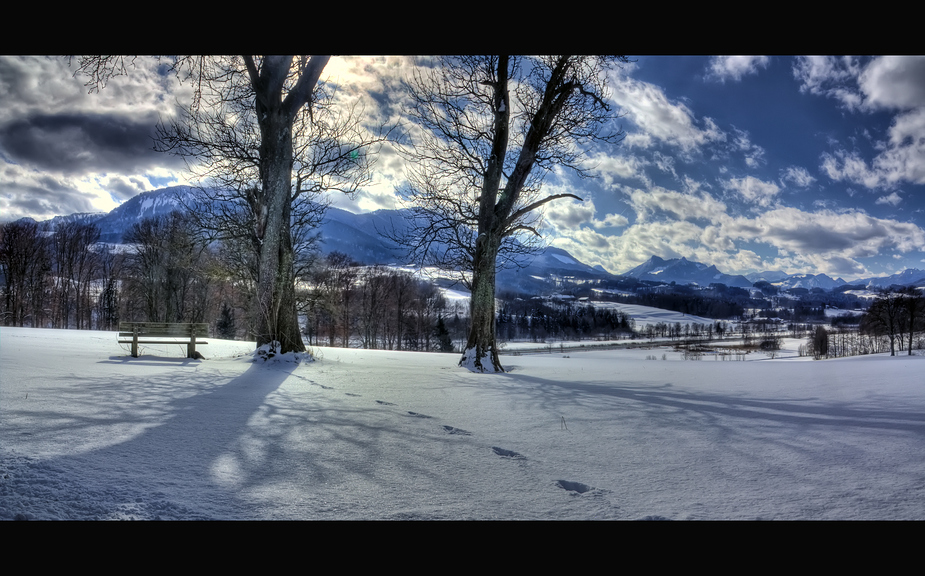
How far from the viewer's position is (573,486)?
2.72 m

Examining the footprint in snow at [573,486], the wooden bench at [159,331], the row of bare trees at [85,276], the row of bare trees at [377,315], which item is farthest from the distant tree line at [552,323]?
the footprint in snow at [573,486]

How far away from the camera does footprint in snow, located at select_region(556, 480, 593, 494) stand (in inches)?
Result: 104

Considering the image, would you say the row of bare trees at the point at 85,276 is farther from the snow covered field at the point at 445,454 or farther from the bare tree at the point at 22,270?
the snow covered field at the point at 445,454

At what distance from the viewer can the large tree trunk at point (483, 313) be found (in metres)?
10.8

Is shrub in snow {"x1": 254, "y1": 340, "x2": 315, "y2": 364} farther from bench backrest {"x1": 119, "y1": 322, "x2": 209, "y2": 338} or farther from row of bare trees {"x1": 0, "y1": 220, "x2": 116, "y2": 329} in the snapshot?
row of bare trees {"x1": 0, "y1": 220, "x2": 116, "y2": 329}

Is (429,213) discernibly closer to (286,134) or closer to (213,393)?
(286,134)

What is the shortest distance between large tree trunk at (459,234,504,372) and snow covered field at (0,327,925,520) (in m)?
4.62

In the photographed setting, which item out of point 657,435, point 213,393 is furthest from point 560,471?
point 213,393

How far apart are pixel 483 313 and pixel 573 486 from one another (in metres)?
8.14

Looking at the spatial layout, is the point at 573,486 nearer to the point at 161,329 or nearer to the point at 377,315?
the point at 161,329

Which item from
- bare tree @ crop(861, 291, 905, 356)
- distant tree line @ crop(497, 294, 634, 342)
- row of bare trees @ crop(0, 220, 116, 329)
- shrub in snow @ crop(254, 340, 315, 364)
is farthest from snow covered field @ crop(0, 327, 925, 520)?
distant tree line @ crop(497, 294, 634, 342)
